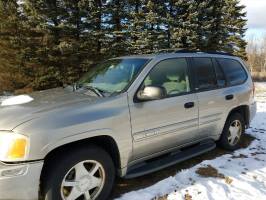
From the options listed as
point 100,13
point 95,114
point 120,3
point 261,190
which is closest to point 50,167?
Result: point 95,114

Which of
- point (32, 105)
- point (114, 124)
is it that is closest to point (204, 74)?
point (114, 124)

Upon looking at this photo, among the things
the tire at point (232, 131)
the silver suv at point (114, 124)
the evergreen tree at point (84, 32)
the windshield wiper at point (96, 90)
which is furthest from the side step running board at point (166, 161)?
the evergreen tree at point (84, 32)

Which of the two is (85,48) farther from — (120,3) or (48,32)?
(120,3)

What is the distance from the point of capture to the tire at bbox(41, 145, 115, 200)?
10.1 feet

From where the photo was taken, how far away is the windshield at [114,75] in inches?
154

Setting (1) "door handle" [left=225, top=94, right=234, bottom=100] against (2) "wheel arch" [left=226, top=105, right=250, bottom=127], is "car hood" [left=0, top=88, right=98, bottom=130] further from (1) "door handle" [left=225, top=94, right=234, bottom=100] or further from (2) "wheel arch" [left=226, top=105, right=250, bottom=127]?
(2) "wheel arch" [left=226, top=105, right=250, bottom=127]

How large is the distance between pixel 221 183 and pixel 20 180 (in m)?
2.67

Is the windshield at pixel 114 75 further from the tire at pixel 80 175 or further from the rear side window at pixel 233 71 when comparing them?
the rear side window at pixel 233 71

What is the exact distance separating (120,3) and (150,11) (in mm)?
2588

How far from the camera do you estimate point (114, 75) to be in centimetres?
421

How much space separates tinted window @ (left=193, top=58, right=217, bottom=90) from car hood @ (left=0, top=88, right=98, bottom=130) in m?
1.89

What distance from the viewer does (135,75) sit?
12.8ft

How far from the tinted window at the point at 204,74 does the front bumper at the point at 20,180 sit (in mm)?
2786

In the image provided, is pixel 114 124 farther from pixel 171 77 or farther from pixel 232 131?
pixel 232 131
